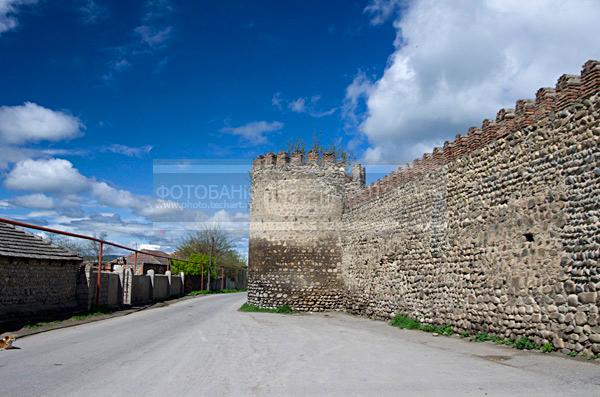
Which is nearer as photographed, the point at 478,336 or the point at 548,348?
the point at 548,348

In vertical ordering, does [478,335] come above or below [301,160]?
below

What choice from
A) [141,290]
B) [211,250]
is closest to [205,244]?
[211,250]

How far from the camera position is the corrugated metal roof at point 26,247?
45.2 ft

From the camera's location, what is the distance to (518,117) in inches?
370

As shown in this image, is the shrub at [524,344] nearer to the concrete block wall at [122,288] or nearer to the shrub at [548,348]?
the shrub at [548,348]

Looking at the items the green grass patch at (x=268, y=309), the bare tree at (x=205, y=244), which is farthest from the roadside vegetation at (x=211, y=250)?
the green grass patch at (x=268, y=309)

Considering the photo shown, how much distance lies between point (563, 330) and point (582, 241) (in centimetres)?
146

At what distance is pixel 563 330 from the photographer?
7594 millimetres

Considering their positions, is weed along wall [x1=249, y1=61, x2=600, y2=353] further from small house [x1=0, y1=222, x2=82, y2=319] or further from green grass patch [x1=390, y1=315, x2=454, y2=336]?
small house [x1=0, y1=222, x2=82, y2=319]

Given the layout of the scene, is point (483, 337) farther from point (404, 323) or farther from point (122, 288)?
point (122, 288)

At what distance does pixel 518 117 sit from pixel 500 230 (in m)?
2.27

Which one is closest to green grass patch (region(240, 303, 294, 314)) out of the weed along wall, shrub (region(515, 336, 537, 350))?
the weed along wall

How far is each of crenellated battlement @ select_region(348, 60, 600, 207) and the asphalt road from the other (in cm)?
421

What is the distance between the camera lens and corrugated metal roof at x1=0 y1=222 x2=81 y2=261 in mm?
13762
